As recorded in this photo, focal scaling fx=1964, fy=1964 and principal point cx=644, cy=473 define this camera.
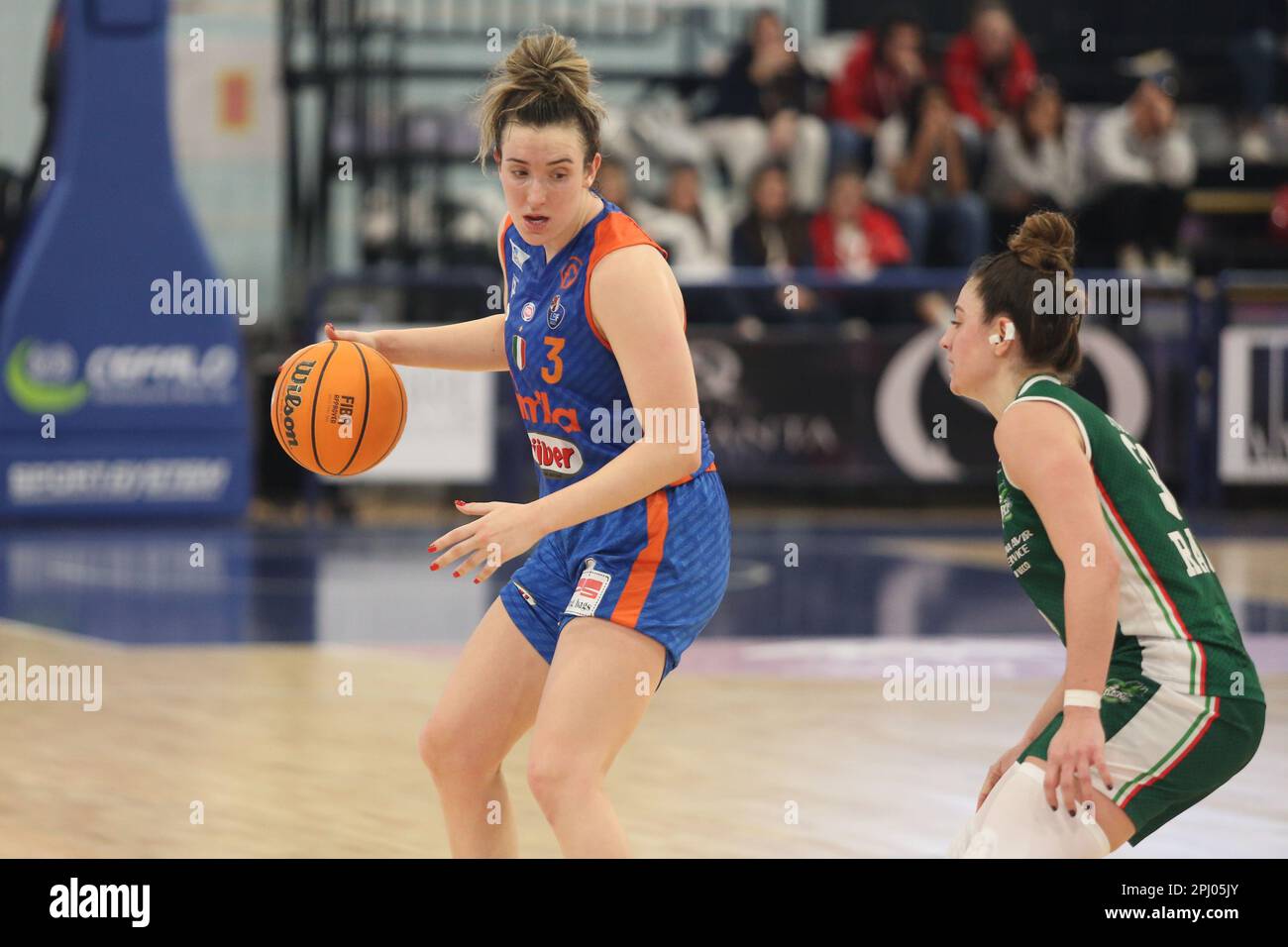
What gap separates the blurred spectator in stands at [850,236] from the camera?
13586 millimetres

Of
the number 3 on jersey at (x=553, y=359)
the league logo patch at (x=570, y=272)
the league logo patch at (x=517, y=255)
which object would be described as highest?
the league logo patch at (x=517, y=255)

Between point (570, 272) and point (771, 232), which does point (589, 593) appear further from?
point (771, 232)

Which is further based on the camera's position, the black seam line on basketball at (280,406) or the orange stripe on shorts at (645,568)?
the black seam line on basketball at (280,406)

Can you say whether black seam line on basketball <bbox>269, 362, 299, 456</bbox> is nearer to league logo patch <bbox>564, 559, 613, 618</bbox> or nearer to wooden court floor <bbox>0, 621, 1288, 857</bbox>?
league logo patch <bbox>564, 559, 613, 618</bbox>

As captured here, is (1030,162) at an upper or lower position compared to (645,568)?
→ upper

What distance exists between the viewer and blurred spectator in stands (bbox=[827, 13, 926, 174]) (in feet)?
49.3

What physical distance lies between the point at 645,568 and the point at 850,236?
33.6 feet

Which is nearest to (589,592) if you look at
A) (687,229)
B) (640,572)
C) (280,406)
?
(640,572)

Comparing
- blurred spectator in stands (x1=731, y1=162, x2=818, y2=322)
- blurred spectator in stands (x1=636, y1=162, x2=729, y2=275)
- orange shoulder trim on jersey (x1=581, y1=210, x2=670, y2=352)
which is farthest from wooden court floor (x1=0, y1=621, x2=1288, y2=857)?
blurred spectator in stands (x1=731, y1=162, x2=818, y2=322)

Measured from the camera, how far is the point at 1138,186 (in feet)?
47.7

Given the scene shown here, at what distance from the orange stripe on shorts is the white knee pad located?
0.73 metres

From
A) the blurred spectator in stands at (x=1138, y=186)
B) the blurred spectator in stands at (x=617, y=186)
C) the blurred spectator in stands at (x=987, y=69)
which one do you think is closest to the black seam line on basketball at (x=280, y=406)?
the blurred spectator in stands at (x=617, y=186)

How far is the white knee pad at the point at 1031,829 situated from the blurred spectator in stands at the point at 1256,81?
1315cm

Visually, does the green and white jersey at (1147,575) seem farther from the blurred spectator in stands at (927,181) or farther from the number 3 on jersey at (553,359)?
the blurred spectator in stands at (927,181)
